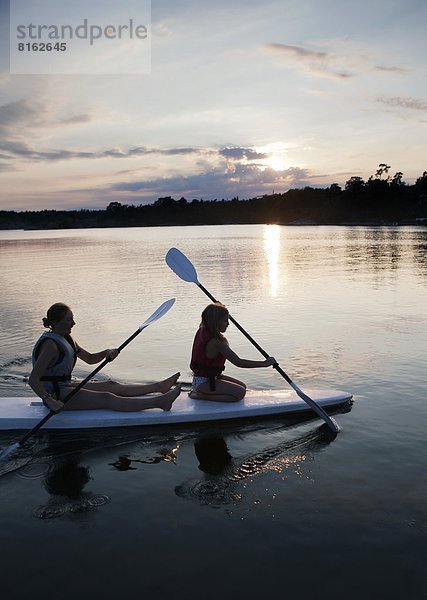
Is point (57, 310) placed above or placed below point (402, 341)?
above

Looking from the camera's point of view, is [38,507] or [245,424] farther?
[245,424]

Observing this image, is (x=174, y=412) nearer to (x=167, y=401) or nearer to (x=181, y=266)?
(x=167, y=401)

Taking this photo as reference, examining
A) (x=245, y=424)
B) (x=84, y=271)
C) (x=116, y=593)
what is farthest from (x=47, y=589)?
(x=84, y=271)

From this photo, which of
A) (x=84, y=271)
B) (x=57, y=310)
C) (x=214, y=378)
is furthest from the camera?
(x=84, y=271)

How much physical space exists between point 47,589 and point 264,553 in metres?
1.64

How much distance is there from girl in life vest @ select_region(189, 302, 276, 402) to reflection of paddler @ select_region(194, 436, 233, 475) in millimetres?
754

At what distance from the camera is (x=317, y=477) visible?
5.65 m

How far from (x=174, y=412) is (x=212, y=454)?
2.86 ft

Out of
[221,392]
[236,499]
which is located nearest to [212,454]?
[236,499]

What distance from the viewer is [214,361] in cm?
709

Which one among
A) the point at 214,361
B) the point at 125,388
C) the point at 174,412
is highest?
the point at 214,361

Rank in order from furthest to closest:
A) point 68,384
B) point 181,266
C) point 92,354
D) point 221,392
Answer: point 181,266
point 221,392
point 92,354
point 68,384

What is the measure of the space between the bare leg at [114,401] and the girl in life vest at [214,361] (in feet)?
1.45

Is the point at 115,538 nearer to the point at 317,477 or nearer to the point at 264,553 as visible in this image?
the point at 264,553
